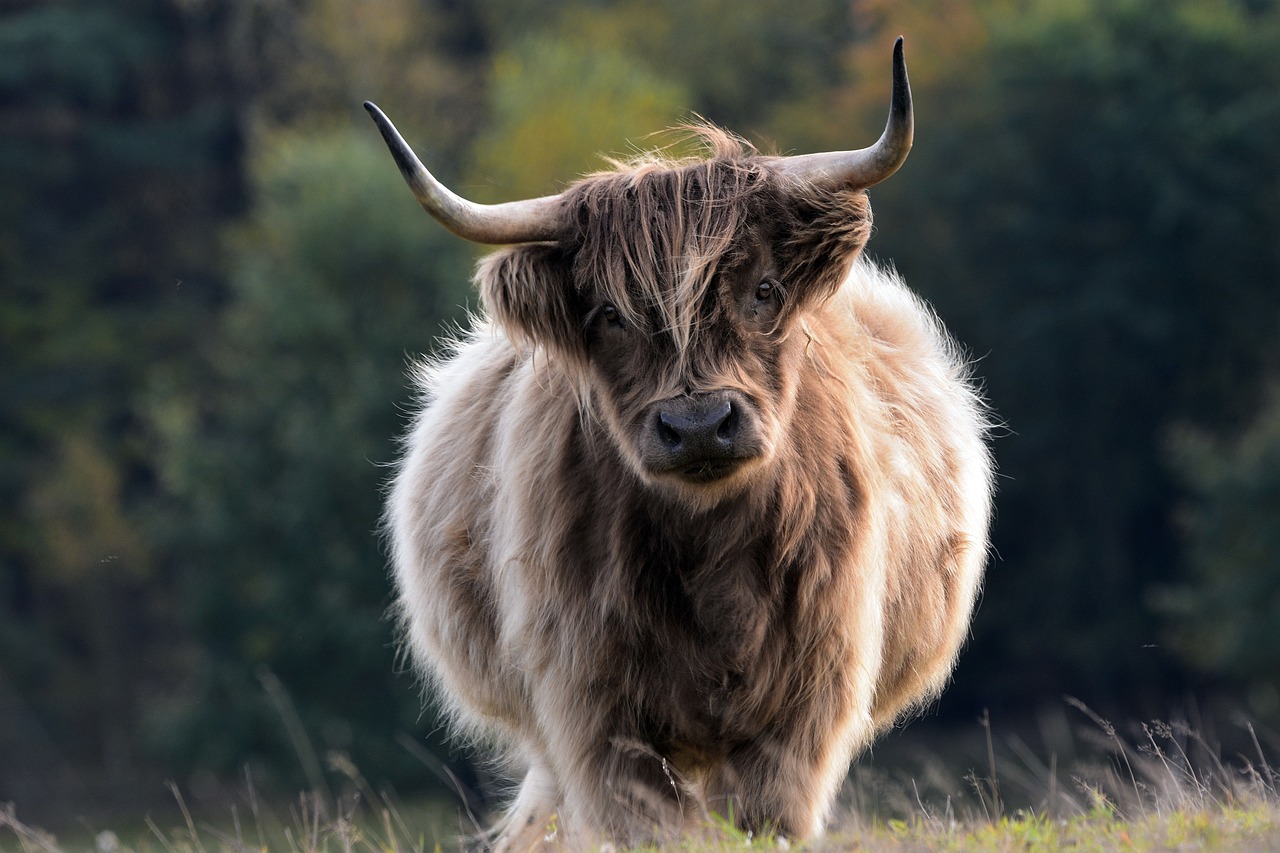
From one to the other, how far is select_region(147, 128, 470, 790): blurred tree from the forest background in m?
0.07

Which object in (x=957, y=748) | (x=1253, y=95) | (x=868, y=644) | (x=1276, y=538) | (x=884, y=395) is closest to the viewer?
(x=868, y=644)

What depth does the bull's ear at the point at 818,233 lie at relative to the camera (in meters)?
5.22

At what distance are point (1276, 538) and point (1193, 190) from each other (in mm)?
6460

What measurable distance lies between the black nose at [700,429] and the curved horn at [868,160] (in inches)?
32.7

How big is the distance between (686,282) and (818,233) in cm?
48

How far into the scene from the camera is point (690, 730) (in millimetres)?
5312

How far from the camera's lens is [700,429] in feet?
15.8

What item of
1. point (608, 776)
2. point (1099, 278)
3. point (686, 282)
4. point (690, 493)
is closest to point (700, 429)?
point (690, 493)

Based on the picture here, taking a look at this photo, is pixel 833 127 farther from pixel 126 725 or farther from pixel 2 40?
pixel 126 725

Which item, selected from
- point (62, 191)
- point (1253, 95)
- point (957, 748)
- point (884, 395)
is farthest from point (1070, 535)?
point (884, 395)

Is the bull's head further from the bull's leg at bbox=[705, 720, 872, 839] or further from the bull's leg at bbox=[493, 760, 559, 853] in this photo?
the bull's leg at bbox=[493, 760, 559, 853]

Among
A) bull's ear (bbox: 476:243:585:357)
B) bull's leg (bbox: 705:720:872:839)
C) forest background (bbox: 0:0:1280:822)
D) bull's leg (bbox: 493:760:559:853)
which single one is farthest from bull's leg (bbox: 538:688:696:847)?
forest background (bbox: 0:0:1280:822)

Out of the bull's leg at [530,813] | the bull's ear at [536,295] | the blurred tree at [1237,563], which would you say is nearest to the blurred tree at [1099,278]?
the blurred tree at [1237,563]

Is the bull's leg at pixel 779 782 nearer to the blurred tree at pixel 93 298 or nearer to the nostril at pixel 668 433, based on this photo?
the nostril at pixel 668 433
